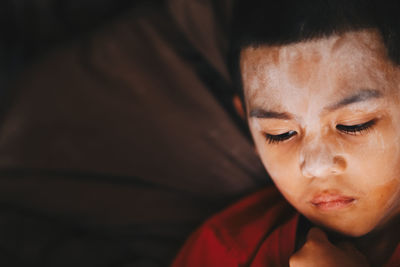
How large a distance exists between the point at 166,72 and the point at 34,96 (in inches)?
17.2

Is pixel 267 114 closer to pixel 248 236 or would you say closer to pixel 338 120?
pixel 338 120

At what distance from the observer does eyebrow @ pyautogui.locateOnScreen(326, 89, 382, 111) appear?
733mm

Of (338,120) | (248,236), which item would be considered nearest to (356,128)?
(338,120)

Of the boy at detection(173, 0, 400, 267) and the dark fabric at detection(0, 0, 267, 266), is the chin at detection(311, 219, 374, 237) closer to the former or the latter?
the boy at detection(173, 0, 400, 267)

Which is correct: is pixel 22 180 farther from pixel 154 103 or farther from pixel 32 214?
pixel 154 103

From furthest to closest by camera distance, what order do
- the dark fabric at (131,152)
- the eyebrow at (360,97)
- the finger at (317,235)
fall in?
the dark fabric at (131,152), the finger at (317,235), the eyebrow at (360,97)

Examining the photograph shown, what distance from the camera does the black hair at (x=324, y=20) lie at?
760mm

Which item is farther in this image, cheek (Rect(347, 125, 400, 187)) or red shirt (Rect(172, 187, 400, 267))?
red shirt (Rect(172, 187, 400, 267))

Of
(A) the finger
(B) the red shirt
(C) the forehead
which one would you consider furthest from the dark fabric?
(C) the forehead

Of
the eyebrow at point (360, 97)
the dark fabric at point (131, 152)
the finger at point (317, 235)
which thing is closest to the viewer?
the eyebrow at point (360, 97)

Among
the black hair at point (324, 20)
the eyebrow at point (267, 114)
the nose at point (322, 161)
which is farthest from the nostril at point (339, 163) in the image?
the black hair at point (324, 20)

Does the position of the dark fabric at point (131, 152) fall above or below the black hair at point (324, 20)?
below

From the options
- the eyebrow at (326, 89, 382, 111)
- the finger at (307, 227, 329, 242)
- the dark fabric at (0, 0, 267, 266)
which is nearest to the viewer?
the eyebrow at (326, 89, 382, 111)

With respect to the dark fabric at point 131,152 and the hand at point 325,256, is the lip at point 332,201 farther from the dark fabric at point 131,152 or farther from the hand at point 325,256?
the dark fabric at point 131,152
